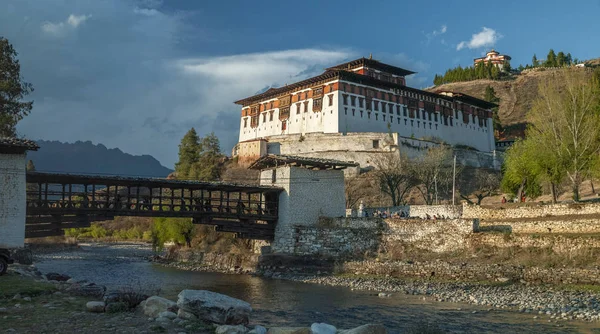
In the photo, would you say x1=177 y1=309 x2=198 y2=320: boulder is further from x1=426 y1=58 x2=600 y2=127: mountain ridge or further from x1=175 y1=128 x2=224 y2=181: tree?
x1=426 y1=58 x2=600 y2=127: mountain ridge

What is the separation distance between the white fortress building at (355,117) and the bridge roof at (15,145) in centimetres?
4764

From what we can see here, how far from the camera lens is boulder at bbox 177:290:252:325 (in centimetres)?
1529

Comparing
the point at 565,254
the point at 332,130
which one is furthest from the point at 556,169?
the point at 332,130

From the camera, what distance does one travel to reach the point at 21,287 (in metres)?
18.8

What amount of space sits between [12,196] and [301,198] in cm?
2053

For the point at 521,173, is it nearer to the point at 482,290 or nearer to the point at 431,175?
the point at 431,175

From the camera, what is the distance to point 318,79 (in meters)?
75.2

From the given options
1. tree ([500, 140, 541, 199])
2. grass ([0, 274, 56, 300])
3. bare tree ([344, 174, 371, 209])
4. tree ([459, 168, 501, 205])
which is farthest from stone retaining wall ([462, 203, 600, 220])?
grass ([0, 274, 56, 300])

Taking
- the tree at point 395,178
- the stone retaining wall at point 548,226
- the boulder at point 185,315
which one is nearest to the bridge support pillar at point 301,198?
the tree at point 395,178

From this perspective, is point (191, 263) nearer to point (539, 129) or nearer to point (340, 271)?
point (340, 271)

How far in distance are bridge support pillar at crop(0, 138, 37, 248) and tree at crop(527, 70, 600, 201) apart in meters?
35.8

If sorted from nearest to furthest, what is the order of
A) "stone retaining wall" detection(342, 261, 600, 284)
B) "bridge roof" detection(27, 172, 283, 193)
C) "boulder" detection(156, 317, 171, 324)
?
1. "boulder" detection(156, 317, 171, 324)
2. "stone retaining wall" detection(342, 261, 600, 284)
3. "bridge roof" detection(27, 172, 283, 193)

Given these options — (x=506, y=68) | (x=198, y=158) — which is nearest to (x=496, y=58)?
(x=506, y=68)

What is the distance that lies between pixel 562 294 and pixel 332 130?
1995 inches
